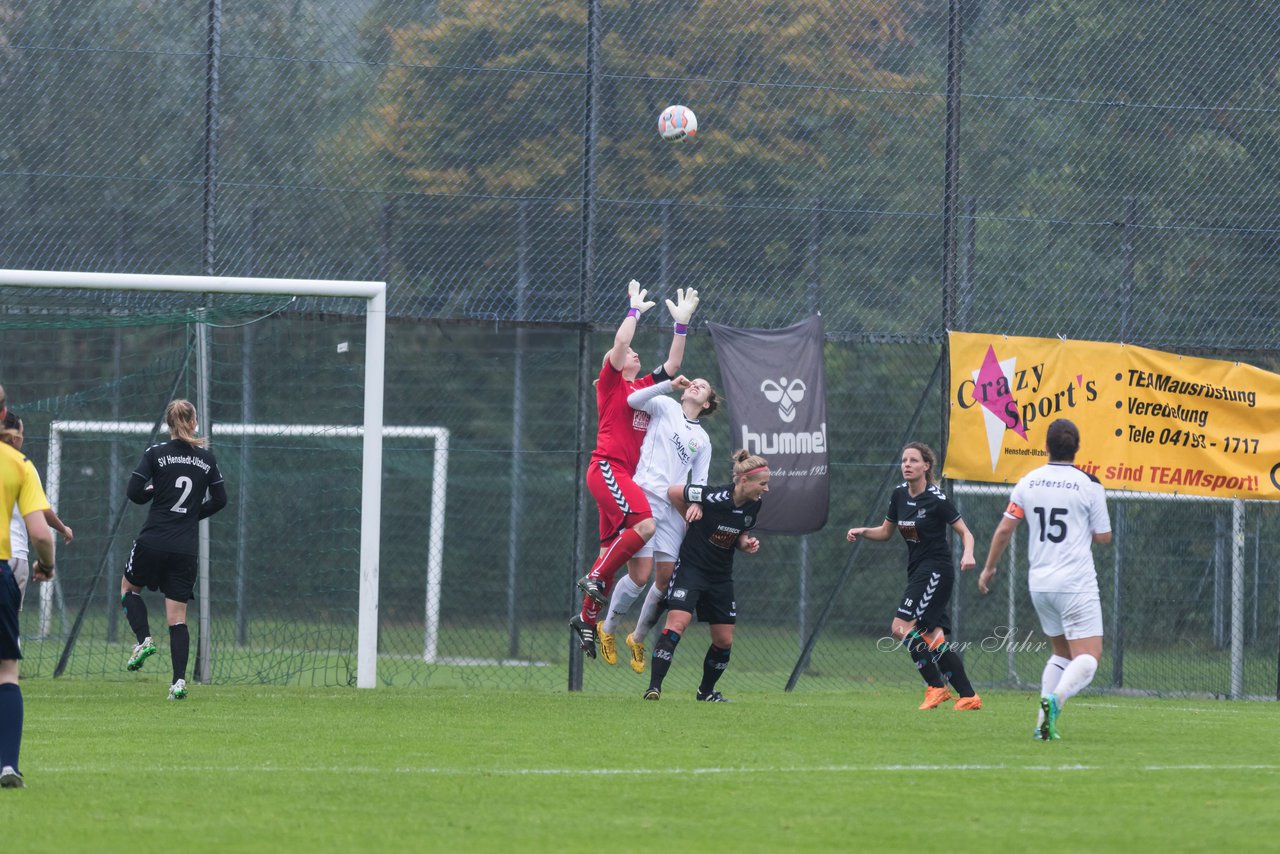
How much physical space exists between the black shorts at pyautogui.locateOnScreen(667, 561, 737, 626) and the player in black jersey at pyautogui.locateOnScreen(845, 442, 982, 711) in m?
1.04

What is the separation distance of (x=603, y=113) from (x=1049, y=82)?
4388 millimetres

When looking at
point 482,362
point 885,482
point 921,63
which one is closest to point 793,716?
point 885,482

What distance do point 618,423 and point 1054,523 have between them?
4085 mm

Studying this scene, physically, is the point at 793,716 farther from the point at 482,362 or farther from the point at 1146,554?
the point at 482,362

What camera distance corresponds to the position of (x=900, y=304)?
614 inches

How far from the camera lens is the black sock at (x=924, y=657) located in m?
12.0

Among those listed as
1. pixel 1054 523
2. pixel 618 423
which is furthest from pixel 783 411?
pixel 1054 523

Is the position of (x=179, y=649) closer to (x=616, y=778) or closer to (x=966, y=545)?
(x=616, y=778)

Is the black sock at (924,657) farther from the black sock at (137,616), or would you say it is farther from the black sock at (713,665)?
the black sock at (137,616)

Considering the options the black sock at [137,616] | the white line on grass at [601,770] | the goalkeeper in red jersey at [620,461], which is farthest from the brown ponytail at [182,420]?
the white line on grass at [601,770]

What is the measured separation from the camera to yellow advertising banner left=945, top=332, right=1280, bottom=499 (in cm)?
1441

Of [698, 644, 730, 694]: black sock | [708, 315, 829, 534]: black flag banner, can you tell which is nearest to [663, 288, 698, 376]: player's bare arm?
[708, 315, 829, 534]: black flag banner

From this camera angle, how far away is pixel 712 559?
1184cm

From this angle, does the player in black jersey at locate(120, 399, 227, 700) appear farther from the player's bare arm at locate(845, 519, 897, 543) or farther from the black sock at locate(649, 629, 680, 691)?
the player's bare arm at locate(845, 519, 897, 543)
